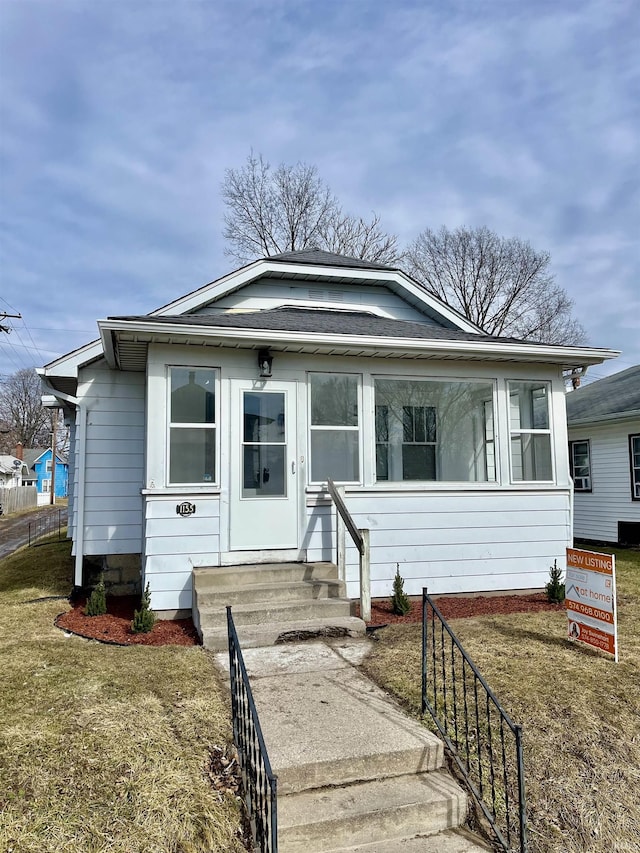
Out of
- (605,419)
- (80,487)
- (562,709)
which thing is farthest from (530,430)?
(605,419)

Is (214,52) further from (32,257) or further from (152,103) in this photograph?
(32,257)

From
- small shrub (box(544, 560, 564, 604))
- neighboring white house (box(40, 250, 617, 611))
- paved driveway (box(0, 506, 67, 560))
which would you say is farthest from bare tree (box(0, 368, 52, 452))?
small shrub (box(544, 560, 564, 604))

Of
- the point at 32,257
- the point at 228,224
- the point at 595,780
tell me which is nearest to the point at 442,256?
the point at 228,224

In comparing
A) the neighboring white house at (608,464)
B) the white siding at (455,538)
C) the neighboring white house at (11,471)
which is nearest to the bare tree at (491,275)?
the neighboring white house at (608,464)

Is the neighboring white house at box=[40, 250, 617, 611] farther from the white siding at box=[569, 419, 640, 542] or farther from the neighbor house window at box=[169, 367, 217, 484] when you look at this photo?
the white siding at box=[569, 419, 640, 542]

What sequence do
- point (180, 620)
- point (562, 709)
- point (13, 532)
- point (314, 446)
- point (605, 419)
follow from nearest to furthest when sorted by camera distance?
point (562, 709) → point (180, 620) → point (314, 446) → point (605, 419) → point (13, 532)

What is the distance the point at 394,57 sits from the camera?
9234 mm

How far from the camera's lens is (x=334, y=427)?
716 centimetres

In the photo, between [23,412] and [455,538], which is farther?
[23,412]

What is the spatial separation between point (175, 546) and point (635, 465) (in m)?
12.0

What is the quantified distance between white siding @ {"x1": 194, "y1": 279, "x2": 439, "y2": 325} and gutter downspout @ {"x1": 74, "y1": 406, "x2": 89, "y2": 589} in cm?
250

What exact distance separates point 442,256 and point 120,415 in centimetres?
2661

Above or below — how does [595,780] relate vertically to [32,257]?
below

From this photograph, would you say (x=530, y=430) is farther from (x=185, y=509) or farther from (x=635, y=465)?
(x=635, y=465)
